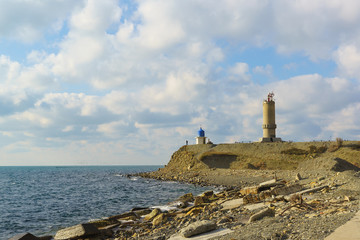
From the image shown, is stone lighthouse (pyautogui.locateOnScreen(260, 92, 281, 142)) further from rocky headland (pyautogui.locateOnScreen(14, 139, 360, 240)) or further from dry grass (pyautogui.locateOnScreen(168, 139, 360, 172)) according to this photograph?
rocky headland (pyautogui.locateOnScreen(14, 139, 360, 240))

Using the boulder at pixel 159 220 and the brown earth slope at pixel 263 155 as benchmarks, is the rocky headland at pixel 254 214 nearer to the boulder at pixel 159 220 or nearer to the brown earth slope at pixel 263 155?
the boulder at pixel 159 220

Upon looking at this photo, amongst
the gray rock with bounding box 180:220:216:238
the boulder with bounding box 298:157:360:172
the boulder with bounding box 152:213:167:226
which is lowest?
the boulder with bounding box 152:213:167:226

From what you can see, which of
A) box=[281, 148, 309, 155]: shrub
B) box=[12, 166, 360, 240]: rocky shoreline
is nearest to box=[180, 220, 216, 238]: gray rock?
box=[12, 166, 360, 240]: rocky shoreline

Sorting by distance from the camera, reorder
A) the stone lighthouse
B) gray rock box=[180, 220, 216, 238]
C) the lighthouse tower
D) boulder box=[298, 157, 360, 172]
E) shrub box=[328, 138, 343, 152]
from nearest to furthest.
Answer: gray rock box=[180, 220, 216, 238] → boulder box=[298, 157, 360, 172] → shrub box=[328, 138, 343, 152] → the stone lighthouse → the lighthouse tower

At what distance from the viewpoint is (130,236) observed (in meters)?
13.9

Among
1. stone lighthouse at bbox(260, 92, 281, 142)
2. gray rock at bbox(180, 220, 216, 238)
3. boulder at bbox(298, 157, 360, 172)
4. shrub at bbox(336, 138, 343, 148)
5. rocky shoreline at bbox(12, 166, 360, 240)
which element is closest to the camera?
rocky shoreline at bbox(12, 166, 360, 240)

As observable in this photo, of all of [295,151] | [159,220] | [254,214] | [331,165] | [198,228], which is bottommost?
[159,220]

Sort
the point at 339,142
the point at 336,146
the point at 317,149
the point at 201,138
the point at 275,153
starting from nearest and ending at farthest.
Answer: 1. the point at 336,146
2. the point at 339,142
3. the point at 317,149
4. the point at 275,153
5. the point at 201,138

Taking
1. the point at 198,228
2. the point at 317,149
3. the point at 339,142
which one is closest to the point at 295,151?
the point at 317,149

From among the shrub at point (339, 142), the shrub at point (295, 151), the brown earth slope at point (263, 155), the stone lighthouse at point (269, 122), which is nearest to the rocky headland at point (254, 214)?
the brown earth slope at point (263, 155)

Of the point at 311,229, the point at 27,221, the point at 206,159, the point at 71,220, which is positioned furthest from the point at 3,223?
the point at 206,159

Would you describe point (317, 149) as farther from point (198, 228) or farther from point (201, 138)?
point (198, 228)

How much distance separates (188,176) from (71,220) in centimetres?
2865

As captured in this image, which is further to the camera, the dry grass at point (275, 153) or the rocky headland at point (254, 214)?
the dry grass at point (275, 153)
